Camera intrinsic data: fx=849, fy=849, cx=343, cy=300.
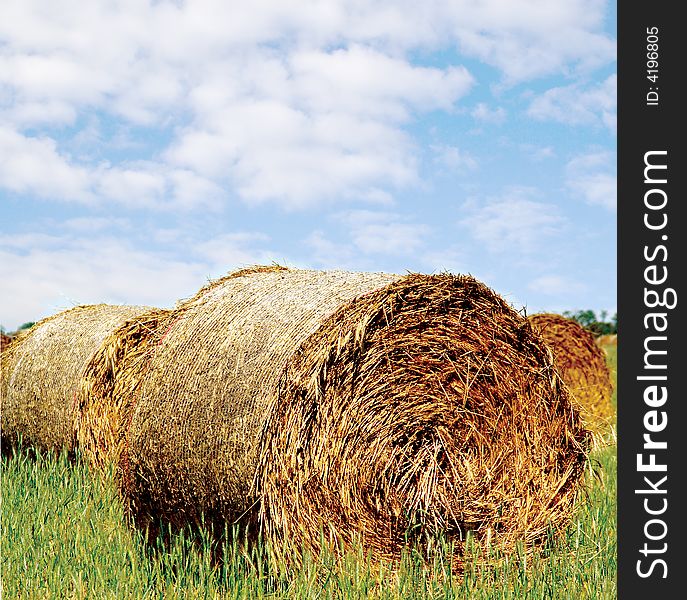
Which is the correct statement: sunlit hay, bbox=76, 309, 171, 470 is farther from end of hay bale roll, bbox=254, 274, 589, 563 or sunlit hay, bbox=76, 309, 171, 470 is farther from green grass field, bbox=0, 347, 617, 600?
end of hay bale roll, bbox=254, 274, 589, 563

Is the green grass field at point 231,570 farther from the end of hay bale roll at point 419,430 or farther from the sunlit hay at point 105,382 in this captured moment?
the sunlit hay at point 105,382

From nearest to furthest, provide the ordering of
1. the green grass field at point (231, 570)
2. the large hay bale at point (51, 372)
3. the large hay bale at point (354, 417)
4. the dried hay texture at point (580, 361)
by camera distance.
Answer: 1. the green grass field at point (231, 570)
2. the large hay bale at point (354, 417)
3. the large hay bale at point (51, 372)
4. the dried hay texture at point (580, 361)

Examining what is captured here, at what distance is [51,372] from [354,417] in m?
3.97

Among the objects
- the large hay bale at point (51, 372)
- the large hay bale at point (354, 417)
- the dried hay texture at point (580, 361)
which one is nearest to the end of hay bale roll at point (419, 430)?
the large hay bale at point (354, 417)

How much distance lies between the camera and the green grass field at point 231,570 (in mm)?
4020

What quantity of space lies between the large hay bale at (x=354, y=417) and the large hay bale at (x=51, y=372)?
6.60 ft

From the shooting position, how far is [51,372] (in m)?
7.46

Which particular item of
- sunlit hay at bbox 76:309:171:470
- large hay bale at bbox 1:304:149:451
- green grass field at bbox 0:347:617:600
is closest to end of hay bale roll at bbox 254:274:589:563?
green grass field at bbox 0:347:617:600

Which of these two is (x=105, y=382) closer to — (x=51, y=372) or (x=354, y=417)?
(x=51, y=372)

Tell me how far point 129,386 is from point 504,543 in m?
3.40

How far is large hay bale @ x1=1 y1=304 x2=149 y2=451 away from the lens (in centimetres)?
718

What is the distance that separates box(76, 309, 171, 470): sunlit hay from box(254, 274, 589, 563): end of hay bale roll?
2.86m

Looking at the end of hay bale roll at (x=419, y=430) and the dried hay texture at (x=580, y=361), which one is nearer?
the end of hay bale roll at (x=419, y=430)

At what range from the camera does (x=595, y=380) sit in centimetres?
1079
